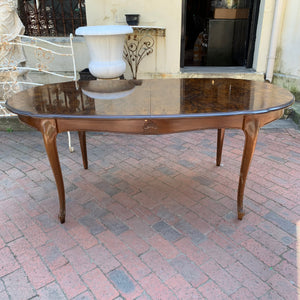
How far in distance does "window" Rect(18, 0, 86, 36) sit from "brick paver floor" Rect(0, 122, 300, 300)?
2.30 meters

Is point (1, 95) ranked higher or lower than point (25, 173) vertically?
higher

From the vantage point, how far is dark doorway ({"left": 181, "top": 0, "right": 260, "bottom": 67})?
455 cm

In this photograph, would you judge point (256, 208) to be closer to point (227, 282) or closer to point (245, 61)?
point (227, 282)

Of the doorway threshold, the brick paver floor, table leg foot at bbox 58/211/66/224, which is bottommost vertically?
the brick paver floor

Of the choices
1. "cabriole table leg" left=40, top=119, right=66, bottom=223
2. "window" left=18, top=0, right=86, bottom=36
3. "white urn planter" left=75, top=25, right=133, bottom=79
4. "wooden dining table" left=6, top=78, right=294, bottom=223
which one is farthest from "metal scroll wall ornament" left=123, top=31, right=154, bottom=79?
"cabriole table leg" left=40, top=119, right=66, bottom=223

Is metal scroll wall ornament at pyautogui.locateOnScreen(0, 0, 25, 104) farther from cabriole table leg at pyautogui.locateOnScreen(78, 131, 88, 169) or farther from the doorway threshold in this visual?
the doorway threshold

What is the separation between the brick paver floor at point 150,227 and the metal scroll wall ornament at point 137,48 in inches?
69.7

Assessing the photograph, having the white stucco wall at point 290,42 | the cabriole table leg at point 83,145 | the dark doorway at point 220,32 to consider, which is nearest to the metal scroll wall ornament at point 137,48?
the dark doorway at point 220,32

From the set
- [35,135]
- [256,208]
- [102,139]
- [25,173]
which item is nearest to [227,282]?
[256,208]

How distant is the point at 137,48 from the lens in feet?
14.1

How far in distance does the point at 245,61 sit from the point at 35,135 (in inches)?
135

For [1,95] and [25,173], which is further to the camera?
[1,95]

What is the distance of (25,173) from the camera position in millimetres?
2732

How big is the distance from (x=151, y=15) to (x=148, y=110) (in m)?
3.06
